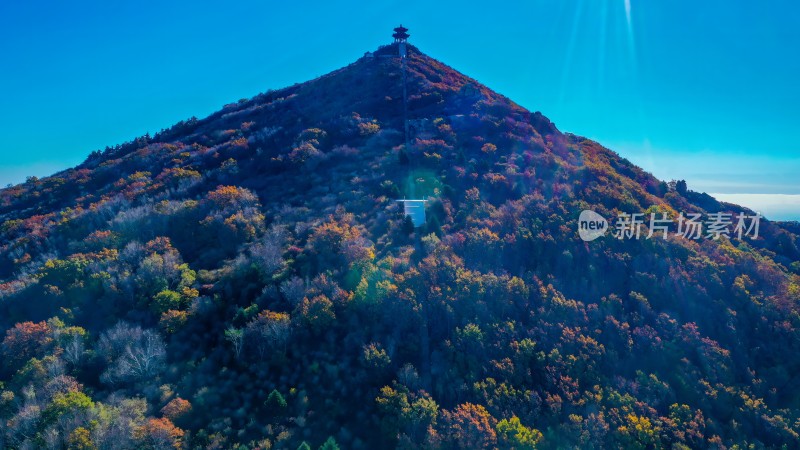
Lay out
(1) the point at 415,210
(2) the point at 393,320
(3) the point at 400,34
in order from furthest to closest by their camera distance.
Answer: (3) the point at 400,34, (1) the point at 415,210, (2) the point at 393,320

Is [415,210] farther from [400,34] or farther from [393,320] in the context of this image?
[400,34]

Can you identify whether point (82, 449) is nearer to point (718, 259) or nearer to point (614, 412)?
point (614, 412)

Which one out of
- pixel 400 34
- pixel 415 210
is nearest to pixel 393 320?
pixel 415 210

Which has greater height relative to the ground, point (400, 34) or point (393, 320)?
point (400, 34)

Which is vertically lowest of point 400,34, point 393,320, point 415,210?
point 393,320

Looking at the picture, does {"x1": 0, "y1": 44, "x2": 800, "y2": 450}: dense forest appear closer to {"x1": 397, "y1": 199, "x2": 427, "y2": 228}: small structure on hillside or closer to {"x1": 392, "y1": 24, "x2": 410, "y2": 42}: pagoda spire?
{"x1": 397, "y1": 199, "x2": 427, "y2": 228}: small structure on hillside
